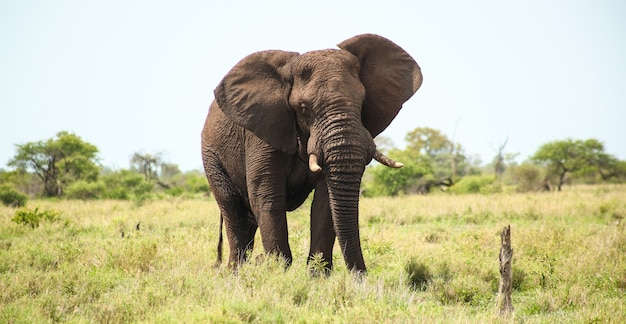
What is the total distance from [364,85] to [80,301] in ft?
12.2

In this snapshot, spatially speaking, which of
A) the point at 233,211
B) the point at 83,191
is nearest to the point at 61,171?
the point at 83,191

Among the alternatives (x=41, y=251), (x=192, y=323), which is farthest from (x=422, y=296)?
(x=41, y=251)

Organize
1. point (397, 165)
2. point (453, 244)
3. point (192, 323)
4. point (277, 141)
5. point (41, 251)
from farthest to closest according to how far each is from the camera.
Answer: point (453, 244), point (41, 251), point (277, 141), point (397, 165), point (192, 323)

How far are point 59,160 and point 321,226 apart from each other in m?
35.2

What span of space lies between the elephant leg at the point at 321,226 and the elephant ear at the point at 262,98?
567 mm

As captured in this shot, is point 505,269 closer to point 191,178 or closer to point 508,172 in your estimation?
point 191,178

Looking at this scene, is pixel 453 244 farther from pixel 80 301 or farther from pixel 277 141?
pixel 80 301

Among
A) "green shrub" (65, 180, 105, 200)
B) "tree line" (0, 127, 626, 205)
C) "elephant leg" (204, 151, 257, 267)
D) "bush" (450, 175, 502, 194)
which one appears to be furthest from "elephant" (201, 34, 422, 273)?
"bush" (450, 175, 502, 194)

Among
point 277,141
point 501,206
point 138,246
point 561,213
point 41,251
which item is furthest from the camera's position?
point 501,206

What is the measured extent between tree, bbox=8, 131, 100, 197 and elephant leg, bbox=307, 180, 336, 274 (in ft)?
103

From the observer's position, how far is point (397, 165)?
234 inches

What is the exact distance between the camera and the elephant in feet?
19.5

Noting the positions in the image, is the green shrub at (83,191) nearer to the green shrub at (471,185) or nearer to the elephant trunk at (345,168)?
the green shrub at (471,185)

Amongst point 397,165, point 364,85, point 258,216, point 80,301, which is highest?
point 364,85
